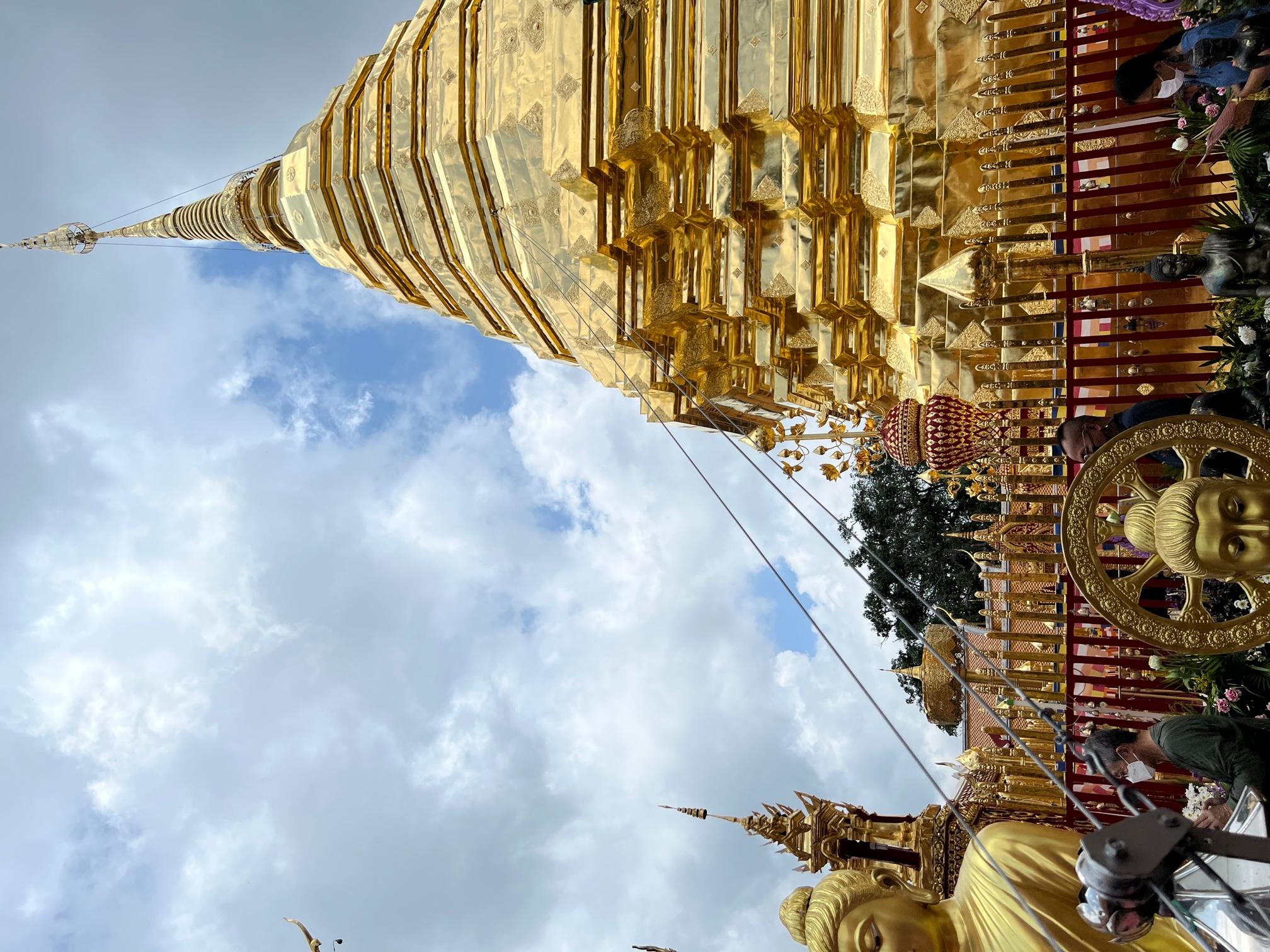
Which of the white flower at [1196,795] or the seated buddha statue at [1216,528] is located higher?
the seated buddha statue at [1216,528]

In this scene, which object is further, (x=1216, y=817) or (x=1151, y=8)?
(x=1151, y=8)

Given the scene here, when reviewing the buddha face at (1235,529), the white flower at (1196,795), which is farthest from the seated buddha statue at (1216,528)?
the white flower at (1196,795)

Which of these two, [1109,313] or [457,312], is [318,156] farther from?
[1109,313]

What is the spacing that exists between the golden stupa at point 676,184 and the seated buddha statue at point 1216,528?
3.99 m

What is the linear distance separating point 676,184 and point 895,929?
6.33 meters

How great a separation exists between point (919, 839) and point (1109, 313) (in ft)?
16.0

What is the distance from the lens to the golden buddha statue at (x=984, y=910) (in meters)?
4.36

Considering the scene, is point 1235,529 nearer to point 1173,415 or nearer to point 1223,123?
point 1173,415

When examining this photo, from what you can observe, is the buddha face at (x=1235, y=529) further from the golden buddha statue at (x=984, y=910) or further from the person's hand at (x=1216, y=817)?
the golden buddha statue at (x=984, y=910)

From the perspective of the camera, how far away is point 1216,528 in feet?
11.6

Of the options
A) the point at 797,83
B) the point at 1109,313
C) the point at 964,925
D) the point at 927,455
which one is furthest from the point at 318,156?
the point at 964,925

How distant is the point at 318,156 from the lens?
1070 centimetres

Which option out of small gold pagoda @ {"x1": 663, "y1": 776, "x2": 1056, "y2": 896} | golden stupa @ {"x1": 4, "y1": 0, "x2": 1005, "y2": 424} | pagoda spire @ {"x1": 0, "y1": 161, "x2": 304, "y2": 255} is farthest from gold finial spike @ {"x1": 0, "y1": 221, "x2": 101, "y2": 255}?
small gold pagoda @ {"x1": 663, "y1": 776, "x2": 1056, "y2": 896}

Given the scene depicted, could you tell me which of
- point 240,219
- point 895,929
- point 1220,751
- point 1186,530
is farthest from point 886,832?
point 240,219
